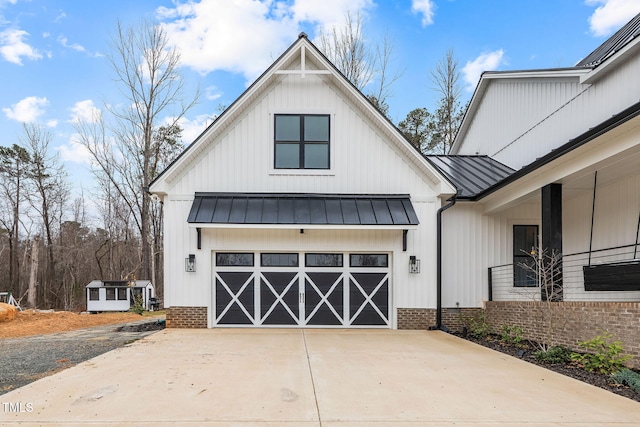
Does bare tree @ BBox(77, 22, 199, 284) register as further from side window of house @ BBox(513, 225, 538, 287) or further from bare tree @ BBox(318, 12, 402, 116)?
side window of house @ BBox(513, 225, 538, 287)

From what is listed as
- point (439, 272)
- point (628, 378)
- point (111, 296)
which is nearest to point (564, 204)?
point (439, 272)

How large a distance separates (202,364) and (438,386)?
141 inches

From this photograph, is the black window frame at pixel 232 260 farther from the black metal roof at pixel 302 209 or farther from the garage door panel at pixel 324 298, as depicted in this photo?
the garage door panel at pixel 324 298

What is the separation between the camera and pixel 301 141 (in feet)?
36.3

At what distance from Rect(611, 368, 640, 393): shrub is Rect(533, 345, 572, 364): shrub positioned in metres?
1.13

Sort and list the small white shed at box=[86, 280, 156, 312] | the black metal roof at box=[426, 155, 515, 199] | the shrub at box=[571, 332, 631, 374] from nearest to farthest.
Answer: the shrub at box=[571, 332, 631, 374] < the black metal roof at box=[426, 155, 515, 199] < the small white shed at box=[86, 280, 156, 312]

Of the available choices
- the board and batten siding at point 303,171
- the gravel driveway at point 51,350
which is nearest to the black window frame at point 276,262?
the board and batten siding at point 303,171

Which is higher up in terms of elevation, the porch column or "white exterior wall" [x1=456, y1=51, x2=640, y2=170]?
"white exterior wall" [x1=456, y1=51, x2=640, y2=170]

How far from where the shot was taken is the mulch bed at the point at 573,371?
5.30 metres

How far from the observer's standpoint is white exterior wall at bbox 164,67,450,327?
10602 millimetres

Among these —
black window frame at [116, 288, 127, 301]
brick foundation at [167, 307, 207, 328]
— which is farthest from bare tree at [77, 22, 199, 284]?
brick foundation at [167, 307, 207, 328]

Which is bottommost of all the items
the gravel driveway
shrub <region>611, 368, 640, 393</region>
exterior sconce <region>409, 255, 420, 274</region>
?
the gravel driveway

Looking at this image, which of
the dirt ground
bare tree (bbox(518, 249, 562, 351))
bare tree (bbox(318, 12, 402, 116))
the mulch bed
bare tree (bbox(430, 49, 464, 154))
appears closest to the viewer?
the mulch bed

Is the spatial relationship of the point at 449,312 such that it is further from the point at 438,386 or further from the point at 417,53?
the point at 417,53
